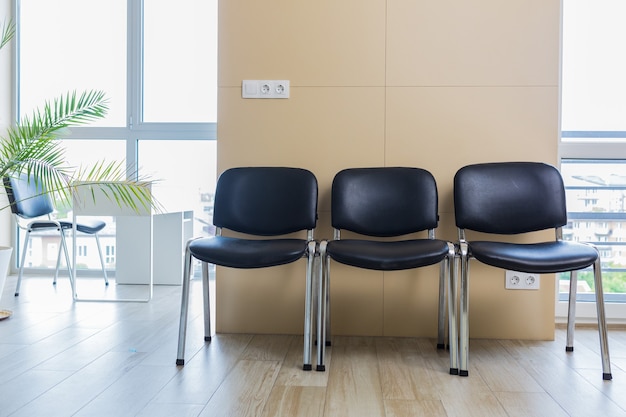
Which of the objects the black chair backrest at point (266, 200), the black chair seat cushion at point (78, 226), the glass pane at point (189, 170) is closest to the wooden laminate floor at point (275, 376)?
the black chair backrest at point (266, 200)

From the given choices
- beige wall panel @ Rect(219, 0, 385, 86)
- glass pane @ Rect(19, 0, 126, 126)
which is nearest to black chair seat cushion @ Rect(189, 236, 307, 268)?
beige wall panel @ Rect(219, 0, 385, 86)

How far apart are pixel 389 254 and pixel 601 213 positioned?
1.65m

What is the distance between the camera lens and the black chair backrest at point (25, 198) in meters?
3.60

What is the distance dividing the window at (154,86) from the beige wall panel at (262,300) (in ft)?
5.38

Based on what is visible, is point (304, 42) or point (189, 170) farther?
point (189, 170)

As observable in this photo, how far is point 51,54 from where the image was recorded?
4.46 m

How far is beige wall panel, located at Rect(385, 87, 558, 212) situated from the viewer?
102 inches

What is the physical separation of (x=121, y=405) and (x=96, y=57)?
11.4 feet

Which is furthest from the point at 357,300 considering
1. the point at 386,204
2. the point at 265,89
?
the point at 265,89

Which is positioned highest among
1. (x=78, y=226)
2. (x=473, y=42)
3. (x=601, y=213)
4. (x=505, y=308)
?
(x=473, y=42)

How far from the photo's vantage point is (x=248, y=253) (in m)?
2.08

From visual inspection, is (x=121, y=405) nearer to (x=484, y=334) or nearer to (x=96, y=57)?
(x=484, y=334)

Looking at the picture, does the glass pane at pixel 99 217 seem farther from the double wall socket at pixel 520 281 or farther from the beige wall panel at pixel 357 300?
the double wall socket at pixel 520 281

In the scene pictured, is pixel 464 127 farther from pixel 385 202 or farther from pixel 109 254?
pixel 109 254
